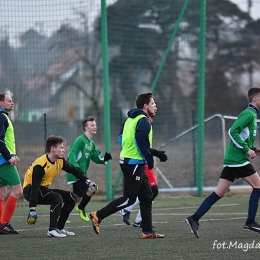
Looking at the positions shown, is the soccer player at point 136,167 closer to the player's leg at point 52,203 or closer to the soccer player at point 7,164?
the player's leg at point 52,203

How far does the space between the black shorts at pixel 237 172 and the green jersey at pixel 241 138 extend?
6 cm

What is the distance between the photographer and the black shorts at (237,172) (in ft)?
34.4

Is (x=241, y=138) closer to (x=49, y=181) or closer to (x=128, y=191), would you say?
(x=128, y=191)

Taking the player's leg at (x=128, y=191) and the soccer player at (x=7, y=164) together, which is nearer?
the player's leg at (x=128, y=191)

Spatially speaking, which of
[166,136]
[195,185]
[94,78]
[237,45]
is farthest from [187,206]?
[237,45]

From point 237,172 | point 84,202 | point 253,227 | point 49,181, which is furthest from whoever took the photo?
point 84,202

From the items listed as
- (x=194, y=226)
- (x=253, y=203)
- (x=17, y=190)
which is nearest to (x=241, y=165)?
(x=253, y=203)

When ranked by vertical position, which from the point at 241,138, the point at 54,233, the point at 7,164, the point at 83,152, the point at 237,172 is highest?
the point at 241,138

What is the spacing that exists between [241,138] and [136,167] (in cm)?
140

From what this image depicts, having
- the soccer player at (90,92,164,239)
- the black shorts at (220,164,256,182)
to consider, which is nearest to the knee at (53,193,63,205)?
the soccer player at (90,92,164,239)

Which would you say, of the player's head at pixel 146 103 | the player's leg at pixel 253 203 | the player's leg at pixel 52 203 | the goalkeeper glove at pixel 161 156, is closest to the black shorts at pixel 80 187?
the player's leg at pixel 52 203

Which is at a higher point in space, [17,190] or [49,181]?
[49,181]

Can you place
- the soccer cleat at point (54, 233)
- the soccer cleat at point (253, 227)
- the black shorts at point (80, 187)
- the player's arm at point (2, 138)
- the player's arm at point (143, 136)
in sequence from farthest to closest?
the black shorts at point (80, 187)
the player's arm at point (2, 138)
the soccer cleat at point (54, 233)
the soccer cleat at point (253, 227)
the player's arm at point (143, 136)

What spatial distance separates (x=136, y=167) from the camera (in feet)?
33.8
